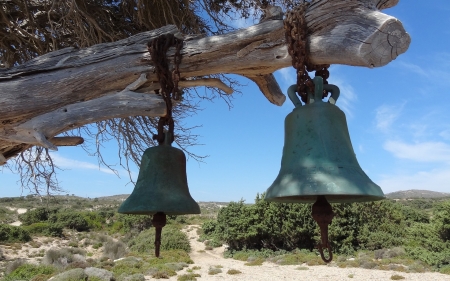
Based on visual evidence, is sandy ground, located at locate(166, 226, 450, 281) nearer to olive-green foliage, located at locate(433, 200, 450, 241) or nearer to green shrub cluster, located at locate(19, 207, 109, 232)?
olive-green foliage, located at locate(433, 200, 450, 241)

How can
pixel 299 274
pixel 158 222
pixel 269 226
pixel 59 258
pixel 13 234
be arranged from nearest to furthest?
pixel 158 222
pixel 299 274
pixel 59 258
pixel 269 226
pixel 13 234

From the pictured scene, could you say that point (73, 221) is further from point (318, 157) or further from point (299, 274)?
point (318, 157)

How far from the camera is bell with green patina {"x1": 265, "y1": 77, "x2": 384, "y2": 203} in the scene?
4.74 feet

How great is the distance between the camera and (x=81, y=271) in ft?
54.4

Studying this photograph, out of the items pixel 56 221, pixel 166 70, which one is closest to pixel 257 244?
pixel 56 221

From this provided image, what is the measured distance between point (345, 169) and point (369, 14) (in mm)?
672

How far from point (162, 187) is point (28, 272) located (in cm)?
1868

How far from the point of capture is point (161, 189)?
2.03m

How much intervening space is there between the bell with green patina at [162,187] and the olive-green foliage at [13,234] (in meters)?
31.1

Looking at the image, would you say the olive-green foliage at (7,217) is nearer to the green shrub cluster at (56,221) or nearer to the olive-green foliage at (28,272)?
the green shrub cluster at (56,221)

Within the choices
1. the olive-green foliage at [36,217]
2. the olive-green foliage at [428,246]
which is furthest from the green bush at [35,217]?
the olive-green foliage at [428,246]

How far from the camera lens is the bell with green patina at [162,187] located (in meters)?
1.95

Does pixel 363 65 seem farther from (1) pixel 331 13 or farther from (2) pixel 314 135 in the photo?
(2) pixel 314 135

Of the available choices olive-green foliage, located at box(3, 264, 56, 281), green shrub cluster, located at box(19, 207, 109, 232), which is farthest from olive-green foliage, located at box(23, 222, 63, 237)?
olive-green foliage, located at box(3, 264, 56, 281)
